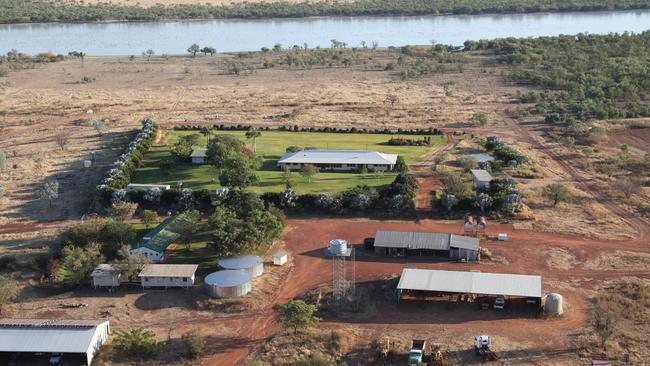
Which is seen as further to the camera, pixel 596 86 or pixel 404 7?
pixel 404 7

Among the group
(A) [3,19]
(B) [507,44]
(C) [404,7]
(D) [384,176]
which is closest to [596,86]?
(B) [507,44]

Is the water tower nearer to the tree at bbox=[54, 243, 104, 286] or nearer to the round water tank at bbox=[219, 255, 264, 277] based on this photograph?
the round water tank at bbox=[219, 255, 264, 277]

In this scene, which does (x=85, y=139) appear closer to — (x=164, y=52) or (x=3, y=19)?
(x=164, y=52)

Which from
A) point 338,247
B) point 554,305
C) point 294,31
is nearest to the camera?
point 554,305

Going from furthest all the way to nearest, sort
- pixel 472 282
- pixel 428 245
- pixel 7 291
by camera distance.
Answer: pixel 428 245
pixel 472 282
pixel 7 291

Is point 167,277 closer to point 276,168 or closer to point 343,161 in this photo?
point 276,168

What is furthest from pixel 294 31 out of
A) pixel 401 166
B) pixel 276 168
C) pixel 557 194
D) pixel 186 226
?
pixel 186 226
